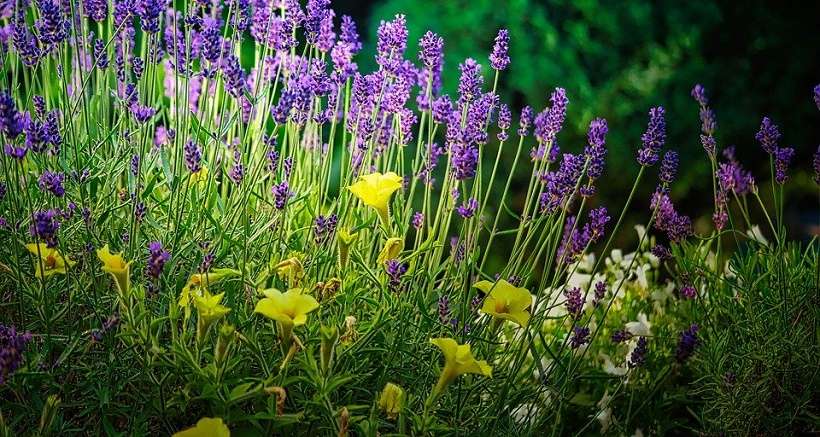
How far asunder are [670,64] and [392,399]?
3.79 metres

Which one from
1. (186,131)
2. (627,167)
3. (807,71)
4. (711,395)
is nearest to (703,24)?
(807,71)

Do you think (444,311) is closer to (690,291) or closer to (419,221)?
(419,221)

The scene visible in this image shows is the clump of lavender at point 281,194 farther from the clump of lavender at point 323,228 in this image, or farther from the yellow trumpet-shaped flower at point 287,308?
the yellow trumpet-shaped flower at point 287,308

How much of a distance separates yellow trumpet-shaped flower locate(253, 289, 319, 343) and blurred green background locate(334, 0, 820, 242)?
133 inches

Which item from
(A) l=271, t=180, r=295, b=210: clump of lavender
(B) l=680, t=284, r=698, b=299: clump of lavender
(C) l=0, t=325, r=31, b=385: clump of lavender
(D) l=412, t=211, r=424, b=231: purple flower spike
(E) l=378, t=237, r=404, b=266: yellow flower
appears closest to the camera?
(C) l=0, t=325, r=31, b=385: clump of lavender

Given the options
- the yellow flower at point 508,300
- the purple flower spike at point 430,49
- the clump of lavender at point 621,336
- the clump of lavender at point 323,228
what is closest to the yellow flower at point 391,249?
the clump of lavender at point 323,228

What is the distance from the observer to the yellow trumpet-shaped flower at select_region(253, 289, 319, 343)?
1.64 m

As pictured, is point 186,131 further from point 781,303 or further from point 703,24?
point 703,24

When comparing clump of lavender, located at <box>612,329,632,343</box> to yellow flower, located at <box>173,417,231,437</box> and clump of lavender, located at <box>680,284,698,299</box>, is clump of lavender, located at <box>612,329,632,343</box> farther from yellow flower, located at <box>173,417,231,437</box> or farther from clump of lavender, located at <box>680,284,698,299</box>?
yellow flower, located at <box>173,417,231,437</box>

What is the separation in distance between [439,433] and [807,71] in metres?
3.95

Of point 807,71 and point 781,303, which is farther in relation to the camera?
point 807,71

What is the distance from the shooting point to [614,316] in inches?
118

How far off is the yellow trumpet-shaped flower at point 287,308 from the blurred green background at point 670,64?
11.0 ft

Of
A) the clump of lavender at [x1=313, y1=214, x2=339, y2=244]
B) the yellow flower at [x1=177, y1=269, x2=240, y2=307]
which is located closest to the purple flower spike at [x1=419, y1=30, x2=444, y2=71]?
the clump of lavender at [x1=313, y1=214, x2=339, y2=244]
